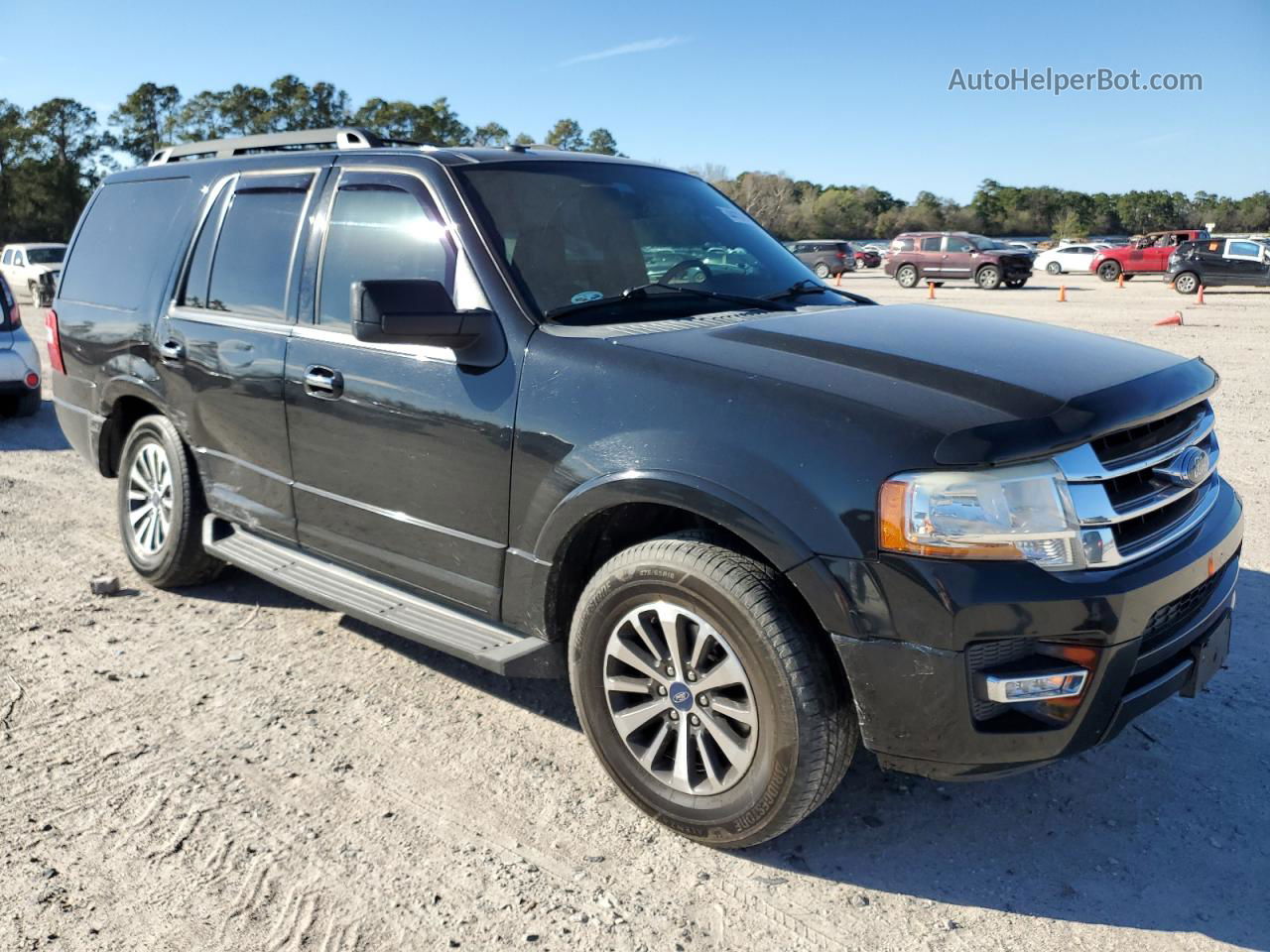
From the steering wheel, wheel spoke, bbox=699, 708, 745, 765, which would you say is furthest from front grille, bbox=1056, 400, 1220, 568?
the steering wheel

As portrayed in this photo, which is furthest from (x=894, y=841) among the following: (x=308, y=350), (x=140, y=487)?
(x=140, y=487)

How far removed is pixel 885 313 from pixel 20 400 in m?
8.86

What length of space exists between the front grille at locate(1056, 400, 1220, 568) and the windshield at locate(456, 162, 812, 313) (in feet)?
4.94

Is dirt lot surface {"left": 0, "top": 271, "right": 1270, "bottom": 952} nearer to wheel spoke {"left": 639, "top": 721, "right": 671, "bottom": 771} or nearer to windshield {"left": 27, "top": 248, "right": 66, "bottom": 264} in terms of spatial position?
wheel spoke {"left": 639, "top": 721, "right": 671, "bottom": 771}

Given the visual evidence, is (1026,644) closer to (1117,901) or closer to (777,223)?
(1117,901)

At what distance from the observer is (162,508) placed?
4988mm

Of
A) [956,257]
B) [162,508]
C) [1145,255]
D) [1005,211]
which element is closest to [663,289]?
[162,508]

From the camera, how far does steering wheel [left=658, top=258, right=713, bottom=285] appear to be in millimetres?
3736

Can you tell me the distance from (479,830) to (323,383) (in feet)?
5.70

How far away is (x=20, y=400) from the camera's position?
9492 millimetres

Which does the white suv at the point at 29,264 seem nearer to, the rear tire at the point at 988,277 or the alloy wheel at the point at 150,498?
the alloy wheel at the point at 150,498

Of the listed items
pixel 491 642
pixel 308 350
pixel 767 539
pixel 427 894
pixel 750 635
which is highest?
pixel 308 350

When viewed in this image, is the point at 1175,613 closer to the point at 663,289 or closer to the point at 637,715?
the point at 637,715

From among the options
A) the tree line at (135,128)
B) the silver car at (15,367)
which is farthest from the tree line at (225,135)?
the silver car at (15,367)
